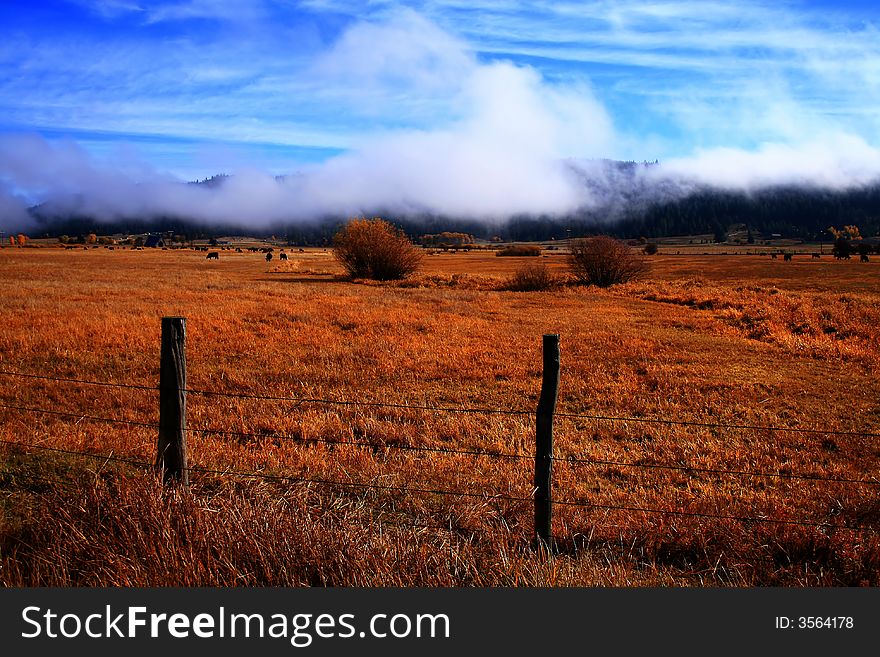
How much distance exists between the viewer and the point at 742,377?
15.6 m

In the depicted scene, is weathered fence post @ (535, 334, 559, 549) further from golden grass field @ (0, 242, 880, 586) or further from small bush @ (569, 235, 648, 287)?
small bush @ (569, 235, 648, 287)

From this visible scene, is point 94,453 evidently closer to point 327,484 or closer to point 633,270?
point 327,484

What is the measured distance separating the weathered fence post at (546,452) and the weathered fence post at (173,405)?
330 centimetres

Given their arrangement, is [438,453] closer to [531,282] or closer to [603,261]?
[531,282]

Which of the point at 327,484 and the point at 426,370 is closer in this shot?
the point at 327,484

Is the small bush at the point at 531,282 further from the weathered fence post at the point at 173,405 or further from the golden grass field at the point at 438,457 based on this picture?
the weathered fence post at the point at 173,405

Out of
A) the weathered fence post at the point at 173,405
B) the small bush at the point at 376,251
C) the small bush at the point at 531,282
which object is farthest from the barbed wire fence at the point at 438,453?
the small bush at the point at 376,251

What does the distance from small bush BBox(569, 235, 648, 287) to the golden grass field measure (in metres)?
24.5

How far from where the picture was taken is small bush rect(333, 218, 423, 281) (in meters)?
55.1

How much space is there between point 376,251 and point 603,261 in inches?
764

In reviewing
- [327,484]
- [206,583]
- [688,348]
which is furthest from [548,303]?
[206,583]

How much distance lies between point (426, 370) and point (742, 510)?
9.26 m

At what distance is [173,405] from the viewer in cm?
593

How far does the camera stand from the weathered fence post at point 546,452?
18.7ft
